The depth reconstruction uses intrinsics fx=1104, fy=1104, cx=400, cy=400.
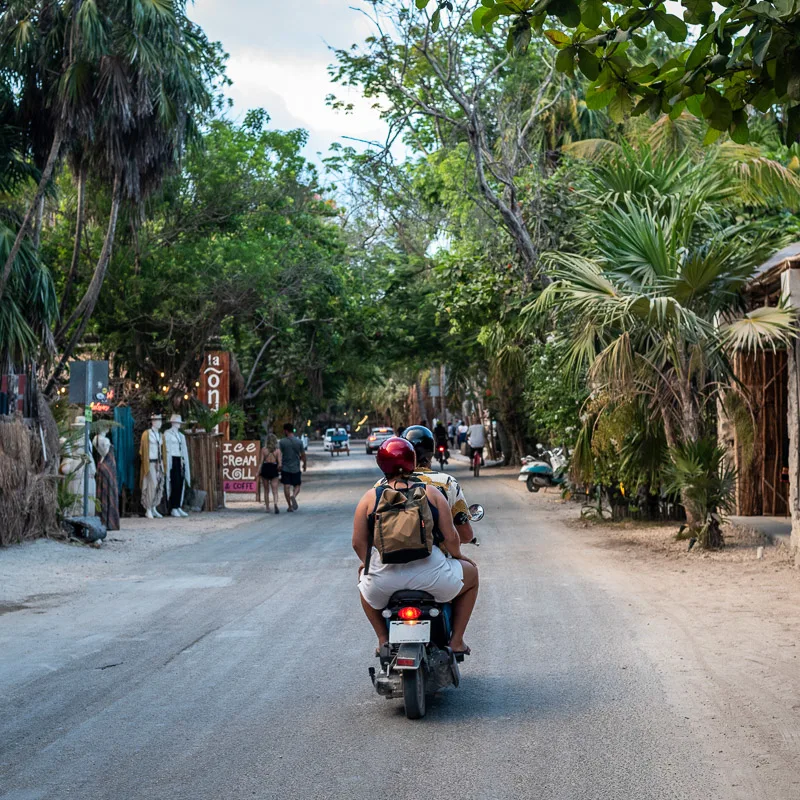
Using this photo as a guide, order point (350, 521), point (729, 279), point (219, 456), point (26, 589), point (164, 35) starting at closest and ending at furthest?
point (26, 589) < point (729, 279) < point (164, 35) < point (350, 521) < point (219, 456)

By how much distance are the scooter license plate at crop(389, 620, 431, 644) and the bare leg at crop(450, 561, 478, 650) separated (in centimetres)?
48

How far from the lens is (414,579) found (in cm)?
641

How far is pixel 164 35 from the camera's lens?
18.8 m

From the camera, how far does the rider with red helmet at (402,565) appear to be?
6.43m

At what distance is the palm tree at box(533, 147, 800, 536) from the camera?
13.8 m

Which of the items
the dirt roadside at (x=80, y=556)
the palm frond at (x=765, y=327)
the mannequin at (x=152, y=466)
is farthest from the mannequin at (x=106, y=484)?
the palm frond at (x=765, y=327)

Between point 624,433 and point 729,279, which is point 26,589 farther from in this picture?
point 729,279

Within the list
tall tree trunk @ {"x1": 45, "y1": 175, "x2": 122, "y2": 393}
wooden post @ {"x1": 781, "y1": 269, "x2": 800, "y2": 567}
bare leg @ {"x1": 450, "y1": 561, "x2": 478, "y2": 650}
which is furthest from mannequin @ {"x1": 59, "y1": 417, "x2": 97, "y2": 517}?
bare leg @ {"x1": 450, "y1": 561, "x2": 478, "y2": 650}

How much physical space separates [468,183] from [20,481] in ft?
47.6

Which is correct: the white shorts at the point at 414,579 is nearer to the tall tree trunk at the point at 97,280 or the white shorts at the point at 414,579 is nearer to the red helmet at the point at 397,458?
the red helmet at the point at 397,458

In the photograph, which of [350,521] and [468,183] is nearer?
[350,521]

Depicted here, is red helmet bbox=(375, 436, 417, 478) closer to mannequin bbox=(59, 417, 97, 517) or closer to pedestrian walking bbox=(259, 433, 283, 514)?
mannequin bbox=(59, 417, 97, 517)

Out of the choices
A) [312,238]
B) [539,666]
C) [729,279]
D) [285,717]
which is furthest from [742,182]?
[312,238]

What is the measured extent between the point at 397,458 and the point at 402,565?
2.06 feet
